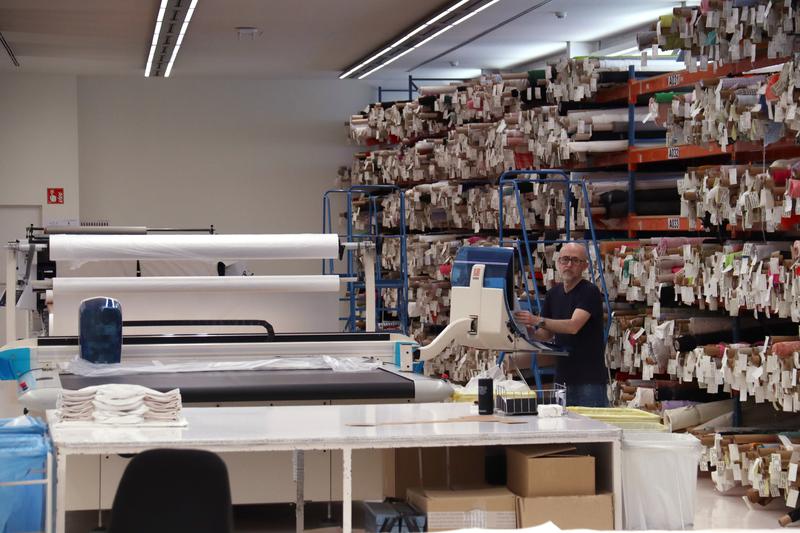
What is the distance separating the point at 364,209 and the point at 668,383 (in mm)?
6698

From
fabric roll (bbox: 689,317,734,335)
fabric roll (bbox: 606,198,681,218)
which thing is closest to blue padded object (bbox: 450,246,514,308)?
fabric roll (bbox: 689,317,734,335)

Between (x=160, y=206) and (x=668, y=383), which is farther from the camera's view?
(x=160, y=206)

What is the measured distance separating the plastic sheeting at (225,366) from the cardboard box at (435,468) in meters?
1.42

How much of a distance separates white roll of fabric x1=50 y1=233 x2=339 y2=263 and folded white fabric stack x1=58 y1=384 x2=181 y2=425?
85.8 inches

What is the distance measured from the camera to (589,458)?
4738mm

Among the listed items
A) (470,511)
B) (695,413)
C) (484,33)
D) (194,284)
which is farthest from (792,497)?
(484,33)

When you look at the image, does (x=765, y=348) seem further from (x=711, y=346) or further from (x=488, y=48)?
(x=488, y=48)

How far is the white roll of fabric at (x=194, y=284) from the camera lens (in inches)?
279

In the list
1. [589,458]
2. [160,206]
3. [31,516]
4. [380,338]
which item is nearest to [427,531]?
[589,458]

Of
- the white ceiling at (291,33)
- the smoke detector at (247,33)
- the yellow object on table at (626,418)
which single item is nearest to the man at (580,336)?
the yellow object on table at (626,418)

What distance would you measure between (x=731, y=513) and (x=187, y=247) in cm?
357

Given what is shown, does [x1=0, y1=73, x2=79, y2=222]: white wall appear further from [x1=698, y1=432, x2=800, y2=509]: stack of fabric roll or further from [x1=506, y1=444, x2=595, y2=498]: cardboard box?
[x1=506, y1=444, x2=595, y2=498]: cardboard box

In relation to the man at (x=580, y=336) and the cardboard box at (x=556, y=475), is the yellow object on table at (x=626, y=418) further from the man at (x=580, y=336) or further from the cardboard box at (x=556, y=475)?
the man at (x=580, y=336)

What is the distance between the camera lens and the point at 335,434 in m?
4.54
